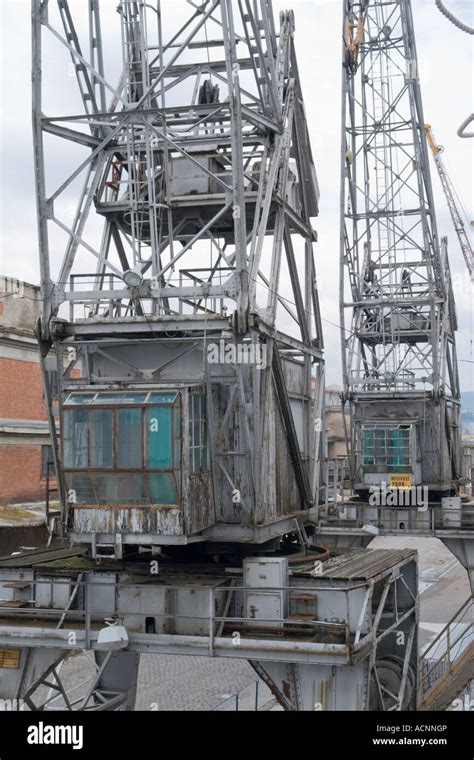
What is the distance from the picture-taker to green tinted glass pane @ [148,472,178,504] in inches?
642

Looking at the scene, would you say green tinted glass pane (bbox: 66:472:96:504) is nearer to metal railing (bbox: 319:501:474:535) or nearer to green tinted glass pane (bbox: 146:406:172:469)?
green tinted glass pane (bbox: 146:406:172:469)

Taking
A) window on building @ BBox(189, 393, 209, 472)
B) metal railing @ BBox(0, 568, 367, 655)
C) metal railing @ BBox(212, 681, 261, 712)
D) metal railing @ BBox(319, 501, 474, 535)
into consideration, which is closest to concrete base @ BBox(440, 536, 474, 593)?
metal railing @ BBox(319, 501, 474, 535)

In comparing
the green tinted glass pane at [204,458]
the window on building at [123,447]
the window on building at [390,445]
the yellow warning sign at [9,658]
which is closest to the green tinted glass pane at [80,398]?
the window on building at [123,447]

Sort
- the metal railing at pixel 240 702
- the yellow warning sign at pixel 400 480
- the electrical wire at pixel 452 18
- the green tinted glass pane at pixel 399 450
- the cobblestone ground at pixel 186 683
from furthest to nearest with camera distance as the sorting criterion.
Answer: the green tinted glass pane at pixel 399 450, the yellow warning sign at pixel 400 480, the cobblestone ground at pixel 186 683, the metal railing at pixel 240 702, the electrical wire at pixel 452 18

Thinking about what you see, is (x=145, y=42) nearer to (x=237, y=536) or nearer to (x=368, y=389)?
(x=237, y=536)

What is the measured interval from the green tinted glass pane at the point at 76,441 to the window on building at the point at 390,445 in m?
25.3

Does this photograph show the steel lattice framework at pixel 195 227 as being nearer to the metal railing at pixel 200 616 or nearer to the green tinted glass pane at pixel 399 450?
the metal railing at pixel 200 616

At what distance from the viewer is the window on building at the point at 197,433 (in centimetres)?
1683

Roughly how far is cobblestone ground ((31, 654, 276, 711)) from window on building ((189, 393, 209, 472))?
42.3ft

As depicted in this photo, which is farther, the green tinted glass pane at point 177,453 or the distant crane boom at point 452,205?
the distant crane boom at point 452,205

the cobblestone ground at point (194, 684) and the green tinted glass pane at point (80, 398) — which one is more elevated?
the green tinted glass pane at point (80, 398)

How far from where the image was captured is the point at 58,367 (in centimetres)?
1752

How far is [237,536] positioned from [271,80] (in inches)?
401

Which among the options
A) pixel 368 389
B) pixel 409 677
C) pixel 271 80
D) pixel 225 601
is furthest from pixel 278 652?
pixel 368 389
